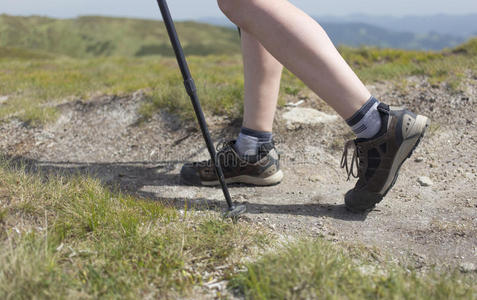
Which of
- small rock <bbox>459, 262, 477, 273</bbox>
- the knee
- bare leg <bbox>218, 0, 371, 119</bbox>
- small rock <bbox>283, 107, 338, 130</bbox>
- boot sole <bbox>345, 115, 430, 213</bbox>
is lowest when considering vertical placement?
small rock <bbox>283, 107, 338, 130</bbox>

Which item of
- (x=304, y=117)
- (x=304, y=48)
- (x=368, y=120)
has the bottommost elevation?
(x=304, y=117)

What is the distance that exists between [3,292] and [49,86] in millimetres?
6288

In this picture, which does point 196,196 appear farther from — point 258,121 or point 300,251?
point 300,251

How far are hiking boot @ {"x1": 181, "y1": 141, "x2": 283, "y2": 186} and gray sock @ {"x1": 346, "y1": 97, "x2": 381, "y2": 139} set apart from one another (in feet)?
3.41

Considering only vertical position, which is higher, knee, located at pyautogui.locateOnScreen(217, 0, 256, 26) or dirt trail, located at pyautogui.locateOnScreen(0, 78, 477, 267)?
knee, located at pyautogui.locateOnScreen(217, 0, 256, 26)

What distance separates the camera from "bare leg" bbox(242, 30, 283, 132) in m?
2.86

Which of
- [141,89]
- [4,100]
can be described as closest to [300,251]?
[141,89]

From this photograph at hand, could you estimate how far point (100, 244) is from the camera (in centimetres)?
180

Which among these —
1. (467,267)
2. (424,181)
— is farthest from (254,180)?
(467,267)

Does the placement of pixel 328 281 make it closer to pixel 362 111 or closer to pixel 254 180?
pixel 362 111

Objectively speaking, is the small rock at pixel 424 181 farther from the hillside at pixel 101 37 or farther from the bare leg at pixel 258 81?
the hillside at pixel 101 37

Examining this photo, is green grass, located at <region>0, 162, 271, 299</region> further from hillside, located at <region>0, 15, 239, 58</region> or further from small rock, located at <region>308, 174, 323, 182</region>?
hillside, located at <region>0, 15, 239, 58</region>

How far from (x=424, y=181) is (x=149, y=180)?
252 centimetres

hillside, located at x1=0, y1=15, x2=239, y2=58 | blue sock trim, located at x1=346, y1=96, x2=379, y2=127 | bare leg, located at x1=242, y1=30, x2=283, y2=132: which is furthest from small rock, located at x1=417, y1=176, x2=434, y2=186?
hillside, located at x1=0, y1=15, x2=239, y2=58
